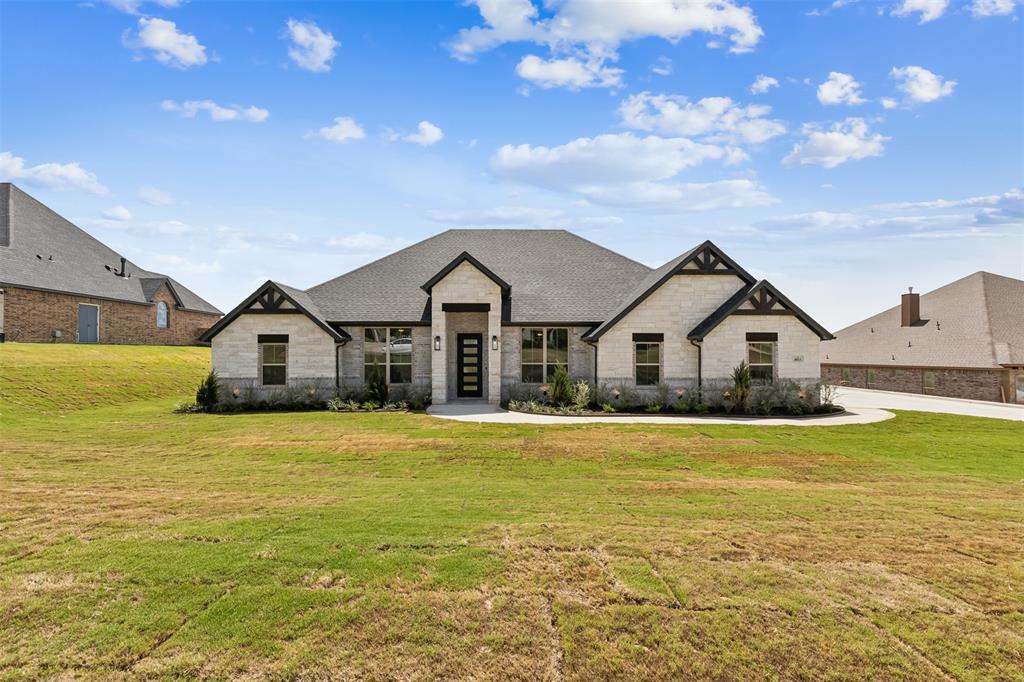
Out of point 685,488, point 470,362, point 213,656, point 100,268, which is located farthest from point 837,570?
point 100,268

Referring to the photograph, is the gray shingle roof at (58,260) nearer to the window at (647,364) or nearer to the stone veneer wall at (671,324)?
the stone veneer wall at (671,324)

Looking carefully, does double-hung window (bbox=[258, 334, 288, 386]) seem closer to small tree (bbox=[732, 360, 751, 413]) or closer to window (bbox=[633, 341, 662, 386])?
window (bbox=[633, 341, 662, 386])

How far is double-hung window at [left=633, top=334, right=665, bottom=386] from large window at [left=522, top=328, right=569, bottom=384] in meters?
2.97

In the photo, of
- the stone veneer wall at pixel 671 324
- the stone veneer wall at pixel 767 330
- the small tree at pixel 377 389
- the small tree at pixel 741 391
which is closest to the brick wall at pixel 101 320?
the small tree at pixel 377 389

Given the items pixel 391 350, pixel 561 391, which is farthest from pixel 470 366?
pixel 561 391

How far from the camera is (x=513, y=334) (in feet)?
72.3

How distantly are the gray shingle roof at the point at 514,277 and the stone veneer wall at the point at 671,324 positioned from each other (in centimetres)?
151

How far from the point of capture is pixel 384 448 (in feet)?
41.9

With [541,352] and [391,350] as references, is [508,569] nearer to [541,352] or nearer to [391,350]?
[541,352]

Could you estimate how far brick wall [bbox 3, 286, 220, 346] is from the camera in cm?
2842

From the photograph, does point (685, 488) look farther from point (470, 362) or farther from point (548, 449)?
point (470, 362)

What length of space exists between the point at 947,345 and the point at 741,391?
19.0 meters

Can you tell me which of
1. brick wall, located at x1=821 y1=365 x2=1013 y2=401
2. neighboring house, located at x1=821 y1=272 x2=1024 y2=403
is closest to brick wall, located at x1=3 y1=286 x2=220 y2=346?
brick wall, located at x1=821 y1=365 x2=1013 y2=401

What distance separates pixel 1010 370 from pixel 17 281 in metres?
52.8
